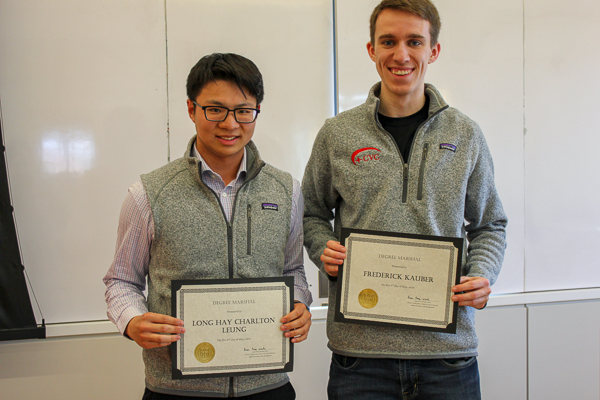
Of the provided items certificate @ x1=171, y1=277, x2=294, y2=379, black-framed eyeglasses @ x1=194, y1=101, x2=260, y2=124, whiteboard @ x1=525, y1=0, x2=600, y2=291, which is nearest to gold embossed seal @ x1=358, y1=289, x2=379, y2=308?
certificate @ x1=171, y1=277, x2=294, y2=379

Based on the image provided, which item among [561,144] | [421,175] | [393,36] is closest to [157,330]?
[421,175]

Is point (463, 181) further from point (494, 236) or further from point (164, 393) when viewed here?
point (164, 393)

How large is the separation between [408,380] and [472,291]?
332 mm

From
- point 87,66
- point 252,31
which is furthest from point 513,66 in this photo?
point 87,66

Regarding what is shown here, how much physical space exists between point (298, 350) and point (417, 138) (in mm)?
1582

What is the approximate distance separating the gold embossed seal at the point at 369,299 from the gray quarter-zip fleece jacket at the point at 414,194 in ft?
0.34

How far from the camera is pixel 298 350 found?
98.1 inches

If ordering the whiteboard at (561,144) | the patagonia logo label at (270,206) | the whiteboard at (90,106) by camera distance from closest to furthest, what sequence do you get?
the patagonia logo label at (270,206)
the whiteboard at (90,106)
the whiteboard at (561,144)

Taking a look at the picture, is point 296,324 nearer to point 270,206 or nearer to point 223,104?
point 270,206

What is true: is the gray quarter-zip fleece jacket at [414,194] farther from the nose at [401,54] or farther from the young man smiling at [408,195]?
the nose at [401,54]

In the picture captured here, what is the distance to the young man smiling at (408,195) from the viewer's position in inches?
51.6

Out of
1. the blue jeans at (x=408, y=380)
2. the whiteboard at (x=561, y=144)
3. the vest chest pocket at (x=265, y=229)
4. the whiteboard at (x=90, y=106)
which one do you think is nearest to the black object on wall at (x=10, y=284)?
the whiteboard at (x=90, y=106)

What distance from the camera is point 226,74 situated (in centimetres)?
129

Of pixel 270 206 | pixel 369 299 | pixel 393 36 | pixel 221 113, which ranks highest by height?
pixel 393 36
